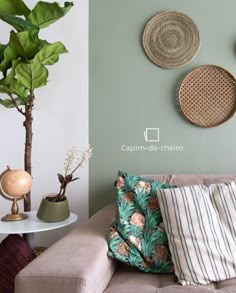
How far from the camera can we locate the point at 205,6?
201 centimetres

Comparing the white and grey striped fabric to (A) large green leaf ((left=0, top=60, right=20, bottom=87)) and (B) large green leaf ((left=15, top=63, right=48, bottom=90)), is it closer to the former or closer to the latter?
(B) large green leaf ((left=15, top=63, right=48, bottom=90))

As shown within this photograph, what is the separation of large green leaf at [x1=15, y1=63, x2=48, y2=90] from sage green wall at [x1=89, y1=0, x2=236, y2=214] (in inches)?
17.2

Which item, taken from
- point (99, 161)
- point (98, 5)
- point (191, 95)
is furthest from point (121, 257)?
point (98, 5)

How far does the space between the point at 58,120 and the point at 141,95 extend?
58 cm

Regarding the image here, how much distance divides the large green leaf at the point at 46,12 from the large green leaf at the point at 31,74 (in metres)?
0.24

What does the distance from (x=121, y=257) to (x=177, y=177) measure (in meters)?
0.62

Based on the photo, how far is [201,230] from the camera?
138 cm

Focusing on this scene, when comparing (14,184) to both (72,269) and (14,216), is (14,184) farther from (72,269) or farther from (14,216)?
(72,269)

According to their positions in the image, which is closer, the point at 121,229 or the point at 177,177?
the point at 121,229

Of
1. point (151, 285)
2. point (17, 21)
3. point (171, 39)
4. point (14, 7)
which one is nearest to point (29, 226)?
point (151, 285)

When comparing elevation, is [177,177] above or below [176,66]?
below

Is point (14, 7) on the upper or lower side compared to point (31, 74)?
upper

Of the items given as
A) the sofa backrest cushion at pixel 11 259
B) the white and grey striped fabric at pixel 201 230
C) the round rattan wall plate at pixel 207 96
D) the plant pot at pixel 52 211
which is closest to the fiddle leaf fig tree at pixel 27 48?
the plant pot at pixel 52 211

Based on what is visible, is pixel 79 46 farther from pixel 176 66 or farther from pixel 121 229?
pixel 121 229
